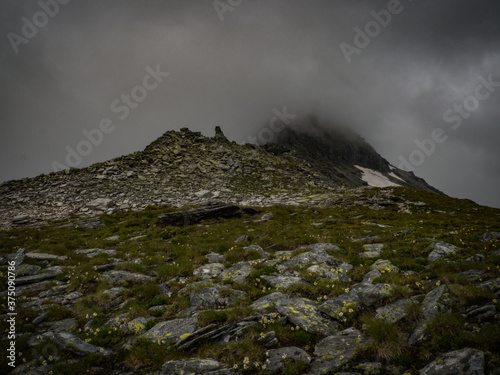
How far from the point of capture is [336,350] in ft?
22.0

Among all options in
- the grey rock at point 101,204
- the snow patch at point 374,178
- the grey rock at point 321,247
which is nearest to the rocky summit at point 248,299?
the grey rock at point 321,247

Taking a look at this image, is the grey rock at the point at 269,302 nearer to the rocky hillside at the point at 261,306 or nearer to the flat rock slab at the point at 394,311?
the rocky hillside at the point at 261,306

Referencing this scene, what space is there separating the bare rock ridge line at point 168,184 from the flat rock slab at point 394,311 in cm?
2792

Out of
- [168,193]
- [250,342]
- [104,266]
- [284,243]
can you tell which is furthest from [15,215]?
[250,342]

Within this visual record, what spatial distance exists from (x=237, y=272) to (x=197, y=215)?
14.8 m

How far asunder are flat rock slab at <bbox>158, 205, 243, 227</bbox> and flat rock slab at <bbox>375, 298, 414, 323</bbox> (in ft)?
67.8

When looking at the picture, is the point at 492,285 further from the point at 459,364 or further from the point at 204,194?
the point at 204,194

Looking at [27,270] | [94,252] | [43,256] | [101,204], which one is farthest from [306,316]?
[101,204]

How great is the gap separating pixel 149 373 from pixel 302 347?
4.37 metres

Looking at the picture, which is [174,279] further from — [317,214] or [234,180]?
[234,180]

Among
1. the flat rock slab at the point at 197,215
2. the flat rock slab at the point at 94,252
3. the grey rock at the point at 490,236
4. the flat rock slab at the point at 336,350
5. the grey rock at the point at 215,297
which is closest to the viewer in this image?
the flat rock slab at the point at 336,350

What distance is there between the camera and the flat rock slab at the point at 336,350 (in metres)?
6.16

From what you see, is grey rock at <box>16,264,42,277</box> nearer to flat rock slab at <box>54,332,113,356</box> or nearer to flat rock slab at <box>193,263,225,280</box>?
flat rock slab at <box>54,332,113,356</box>

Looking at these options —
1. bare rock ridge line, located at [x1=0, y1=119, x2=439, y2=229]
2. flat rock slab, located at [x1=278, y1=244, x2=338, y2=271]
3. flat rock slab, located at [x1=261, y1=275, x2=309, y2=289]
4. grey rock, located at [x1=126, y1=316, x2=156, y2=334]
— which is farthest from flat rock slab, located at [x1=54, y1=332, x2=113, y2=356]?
bare rock ridge line, located at [x1=0, y1=119, x2=439, y2=229]
